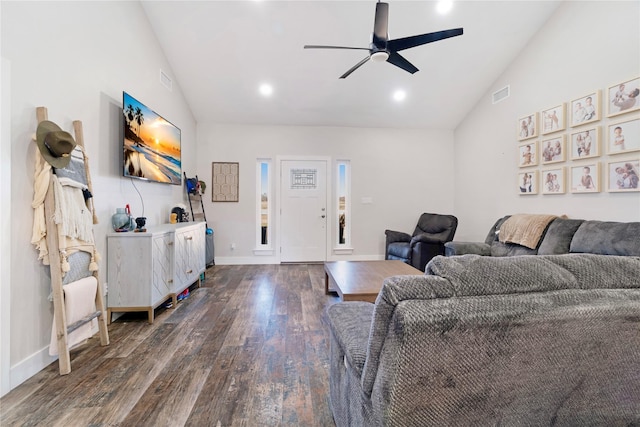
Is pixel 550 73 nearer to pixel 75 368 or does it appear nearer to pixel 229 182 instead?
pixel 229 182

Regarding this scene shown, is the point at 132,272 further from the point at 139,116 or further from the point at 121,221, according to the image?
the point at 139,116

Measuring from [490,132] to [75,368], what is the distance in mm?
5559

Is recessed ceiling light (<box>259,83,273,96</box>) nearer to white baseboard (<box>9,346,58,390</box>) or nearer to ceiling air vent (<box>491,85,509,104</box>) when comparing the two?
ceiling air vent (<box>491,85,509,104</box>)

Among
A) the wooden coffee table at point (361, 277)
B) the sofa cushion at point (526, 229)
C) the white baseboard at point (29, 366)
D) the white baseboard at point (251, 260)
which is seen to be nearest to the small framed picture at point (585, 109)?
the sofa cushion at point (526, 229)

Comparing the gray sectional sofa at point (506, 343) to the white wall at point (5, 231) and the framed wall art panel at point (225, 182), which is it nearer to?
the white wall at point (5, 231)

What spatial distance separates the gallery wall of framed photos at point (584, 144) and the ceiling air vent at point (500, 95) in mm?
552

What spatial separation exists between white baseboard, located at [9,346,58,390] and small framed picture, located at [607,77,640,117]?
16.7 feet

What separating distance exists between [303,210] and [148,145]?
2.80 metres

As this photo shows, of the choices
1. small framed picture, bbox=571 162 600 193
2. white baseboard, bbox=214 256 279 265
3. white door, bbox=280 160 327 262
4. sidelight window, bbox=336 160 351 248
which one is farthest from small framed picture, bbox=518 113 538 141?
white baseboard, bbox=214 256 279 265

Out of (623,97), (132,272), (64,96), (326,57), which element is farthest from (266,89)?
(623,97)

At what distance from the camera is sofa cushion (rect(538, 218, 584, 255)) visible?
291 cm

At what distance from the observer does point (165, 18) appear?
→ 11.2 ft

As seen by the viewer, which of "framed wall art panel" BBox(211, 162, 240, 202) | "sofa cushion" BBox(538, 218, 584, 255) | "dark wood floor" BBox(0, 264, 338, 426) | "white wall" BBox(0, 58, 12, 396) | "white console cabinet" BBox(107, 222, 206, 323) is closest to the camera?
"dark wood floor" BBox(0, 264, 338, 426)

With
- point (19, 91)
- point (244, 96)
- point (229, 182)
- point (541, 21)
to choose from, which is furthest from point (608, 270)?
point (229, 182)
